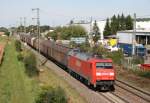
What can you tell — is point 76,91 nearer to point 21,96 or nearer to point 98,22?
point 21,96

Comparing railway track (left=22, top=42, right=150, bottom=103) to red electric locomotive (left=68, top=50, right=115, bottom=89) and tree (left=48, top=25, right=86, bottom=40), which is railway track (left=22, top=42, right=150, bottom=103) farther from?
tree (left=48, top=25, right=86, bottom=40)

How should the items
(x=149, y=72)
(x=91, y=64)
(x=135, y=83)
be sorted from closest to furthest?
1. (x=91, y=64)
2. (x=135, y=83)
3. (x=149, y=72)

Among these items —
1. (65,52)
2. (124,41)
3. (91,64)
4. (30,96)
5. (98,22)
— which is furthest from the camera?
(98,22)

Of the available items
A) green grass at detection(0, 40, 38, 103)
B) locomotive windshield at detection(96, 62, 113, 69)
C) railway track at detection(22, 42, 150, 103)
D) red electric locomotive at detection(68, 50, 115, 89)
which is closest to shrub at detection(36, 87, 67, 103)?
green grass at detection(0, 40, 38, 103)

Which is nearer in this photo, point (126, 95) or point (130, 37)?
point (126, 95)

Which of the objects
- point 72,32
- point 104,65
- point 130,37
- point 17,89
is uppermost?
point 72,32

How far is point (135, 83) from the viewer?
32188mm

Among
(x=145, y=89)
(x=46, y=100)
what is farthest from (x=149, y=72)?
(x=46, y=100)

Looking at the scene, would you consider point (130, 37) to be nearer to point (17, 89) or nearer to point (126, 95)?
point (17, 89)

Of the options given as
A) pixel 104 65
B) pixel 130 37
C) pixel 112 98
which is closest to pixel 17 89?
pixel 104 65

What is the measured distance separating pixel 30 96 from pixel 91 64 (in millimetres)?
5376

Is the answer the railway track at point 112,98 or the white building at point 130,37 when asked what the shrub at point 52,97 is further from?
the white building at point 130,37

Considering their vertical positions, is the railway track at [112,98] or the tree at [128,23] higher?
the tree at [128,23]

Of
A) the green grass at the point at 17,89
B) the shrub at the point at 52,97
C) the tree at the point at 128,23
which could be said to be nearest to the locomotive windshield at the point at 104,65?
the green grass at the point at 17,89
